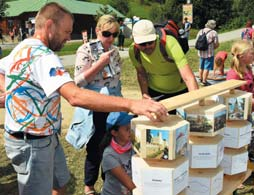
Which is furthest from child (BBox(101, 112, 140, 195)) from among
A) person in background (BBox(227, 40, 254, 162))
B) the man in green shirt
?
person in background (BBox(227, 40, 254, 162))

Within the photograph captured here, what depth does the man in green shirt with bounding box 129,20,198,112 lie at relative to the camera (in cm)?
313

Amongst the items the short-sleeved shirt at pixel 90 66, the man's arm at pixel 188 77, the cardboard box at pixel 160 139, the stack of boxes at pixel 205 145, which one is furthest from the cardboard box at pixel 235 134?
the short-sleeved shirt at pixel 90 66

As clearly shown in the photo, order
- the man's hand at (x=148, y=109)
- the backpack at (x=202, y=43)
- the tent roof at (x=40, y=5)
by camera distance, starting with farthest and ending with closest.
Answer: the tent roof at (x=40, y=5) < the backpack at (x=202, y=43) < the man's hand at (x=148, y=109)

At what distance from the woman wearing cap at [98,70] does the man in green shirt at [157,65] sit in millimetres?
241

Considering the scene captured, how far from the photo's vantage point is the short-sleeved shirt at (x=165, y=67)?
3254 millimetres

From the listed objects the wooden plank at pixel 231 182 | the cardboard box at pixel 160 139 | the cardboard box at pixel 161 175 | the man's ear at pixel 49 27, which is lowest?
the wooden plank at pixel 231 182

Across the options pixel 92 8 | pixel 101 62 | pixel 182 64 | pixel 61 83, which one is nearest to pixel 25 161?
pixel 61 83

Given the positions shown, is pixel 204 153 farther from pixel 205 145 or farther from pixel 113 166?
pixel 113 166

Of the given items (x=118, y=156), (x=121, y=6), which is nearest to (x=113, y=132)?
(x=118, y=156)

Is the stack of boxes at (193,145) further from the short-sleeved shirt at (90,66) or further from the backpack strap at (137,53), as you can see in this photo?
the short-sleeved shirt at (90,66)

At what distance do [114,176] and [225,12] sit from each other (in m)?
44.5

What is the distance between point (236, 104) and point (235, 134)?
22 centimetres

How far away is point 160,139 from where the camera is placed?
77.7 inches

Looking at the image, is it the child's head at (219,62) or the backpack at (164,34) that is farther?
the child's head at (219,62)
